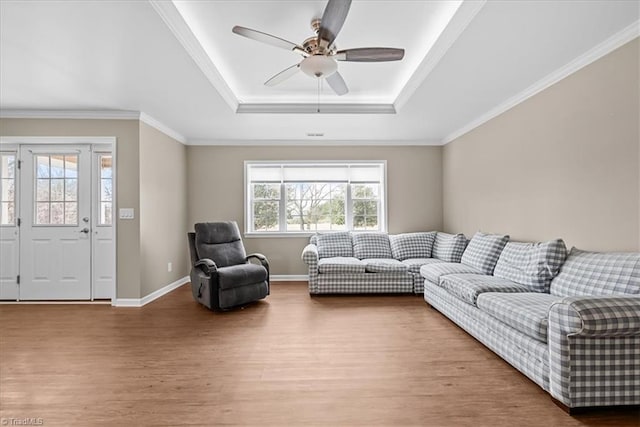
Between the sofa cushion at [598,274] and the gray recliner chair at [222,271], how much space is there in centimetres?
323

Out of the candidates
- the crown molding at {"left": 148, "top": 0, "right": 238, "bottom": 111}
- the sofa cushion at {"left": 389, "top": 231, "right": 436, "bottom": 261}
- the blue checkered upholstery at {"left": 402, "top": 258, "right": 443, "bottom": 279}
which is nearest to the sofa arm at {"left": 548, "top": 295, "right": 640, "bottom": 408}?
the blue checkered upholstery at {"left": 402, "top": 258, "right": 443, "bottom": 279}

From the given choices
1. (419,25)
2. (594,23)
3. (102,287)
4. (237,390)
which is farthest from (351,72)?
(102,287)

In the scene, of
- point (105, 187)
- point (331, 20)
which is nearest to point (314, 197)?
point (105, 187)

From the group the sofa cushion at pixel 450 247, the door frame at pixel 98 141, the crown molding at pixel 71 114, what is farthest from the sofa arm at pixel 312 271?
the crown molding at pixel 71 114

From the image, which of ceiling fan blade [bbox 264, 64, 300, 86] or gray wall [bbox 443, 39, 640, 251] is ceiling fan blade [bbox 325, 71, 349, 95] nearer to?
ceiling fan blade [bbox 264, 64, 300, 86]

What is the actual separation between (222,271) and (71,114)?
2.84 meters

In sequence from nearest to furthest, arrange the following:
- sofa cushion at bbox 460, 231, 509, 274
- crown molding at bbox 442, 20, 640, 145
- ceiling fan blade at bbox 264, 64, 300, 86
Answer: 1. crown molding at bbox 442, 20, 640, 145
2. ceiling fan blade at bbox 264, 64, 300, 86
3. sofa cushion at bbox 460, 231, 509, 274

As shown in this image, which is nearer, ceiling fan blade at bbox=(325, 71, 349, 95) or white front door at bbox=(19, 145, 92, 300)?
ceiling fan blade at bbox=(325, 71, 349, 95)

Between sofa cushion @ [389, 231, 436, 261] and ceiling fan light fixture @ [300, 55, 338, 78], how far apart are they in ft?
11.2

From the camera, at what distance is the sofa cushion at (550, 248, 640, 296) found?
2246 millimetres

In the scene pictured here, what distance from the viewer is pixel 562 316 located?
6.34 ft

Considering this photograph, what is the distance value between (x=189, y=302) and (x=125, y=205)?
1.54m

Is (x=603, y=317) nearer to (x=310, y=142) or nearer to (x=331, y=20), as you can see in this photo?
(x=331, y=20)

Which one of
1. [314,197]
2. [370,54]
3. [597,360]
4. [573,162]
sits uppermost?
[370,54]
